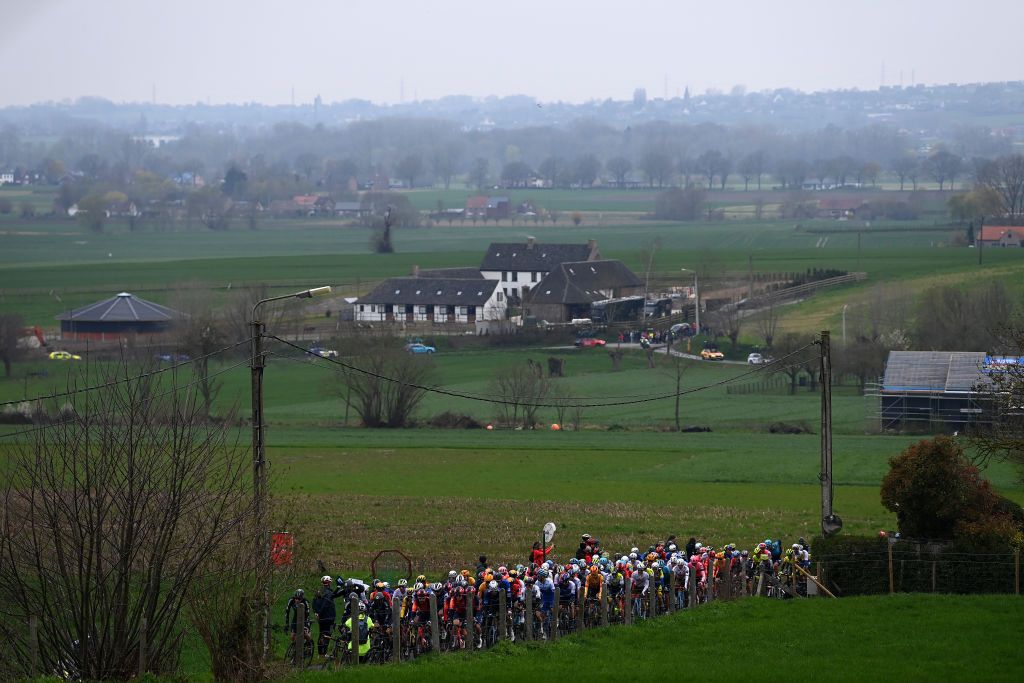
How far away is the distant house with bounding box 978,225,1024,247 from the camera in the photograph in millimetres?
113994

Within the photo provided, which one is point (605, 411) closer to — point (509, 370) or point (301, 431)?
point (509, 370)

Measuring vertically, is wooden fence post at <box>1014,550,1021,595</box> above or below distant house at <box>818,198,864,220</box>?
below

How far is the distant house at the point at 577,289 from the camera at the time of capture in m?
88.6

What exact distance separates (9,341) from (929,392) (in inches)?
1715

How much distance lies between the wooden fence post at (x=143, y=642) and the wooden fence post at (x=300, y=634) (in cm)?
194

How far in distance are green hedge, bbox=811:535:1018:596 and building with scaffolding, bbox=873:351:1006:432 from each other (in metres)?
25.6

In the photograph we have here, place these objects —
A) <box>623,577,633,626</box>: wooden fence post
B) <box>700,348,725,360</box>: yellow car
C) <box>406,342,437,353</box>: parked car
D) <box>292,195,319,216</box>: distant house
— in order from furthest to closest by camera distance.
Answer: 1. <box>292,195,319,216</box>: distant house
2. <box>406,342,437,353</box>: parked car
3. <box>700,348,725,360</box>: yellow car
4. <box>623,577,633,626</box>: wooden fence post

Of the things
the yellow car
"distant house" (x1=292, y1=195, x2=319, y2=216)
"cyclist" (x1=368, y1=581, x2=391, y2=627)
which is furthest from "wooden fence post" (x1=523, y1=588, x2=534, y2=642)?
"distant house" (x1=292, y1=195, x2=319, y2=216)

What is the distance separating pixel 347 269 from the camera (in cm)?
11456

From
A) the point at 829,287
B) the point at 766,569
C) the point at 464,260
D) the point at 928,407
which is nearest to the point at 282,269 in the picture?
the point at 464,260

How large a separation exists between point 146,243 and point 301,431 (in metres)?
91.8

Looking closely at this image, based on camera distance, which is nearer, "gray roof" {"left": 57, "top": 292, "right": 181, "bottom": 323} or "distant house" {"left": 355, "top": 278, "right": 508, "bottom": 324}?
"gray roof" {"left": 57, "top": 292, "right": 181, "bottom": 323}

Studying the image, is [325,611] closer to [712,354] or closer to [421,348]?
[712,354]

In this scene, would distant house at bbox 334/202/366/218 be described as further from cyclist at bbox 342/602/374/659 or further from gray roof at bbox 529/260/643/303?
cyclist at bbox 342/602/374/659
